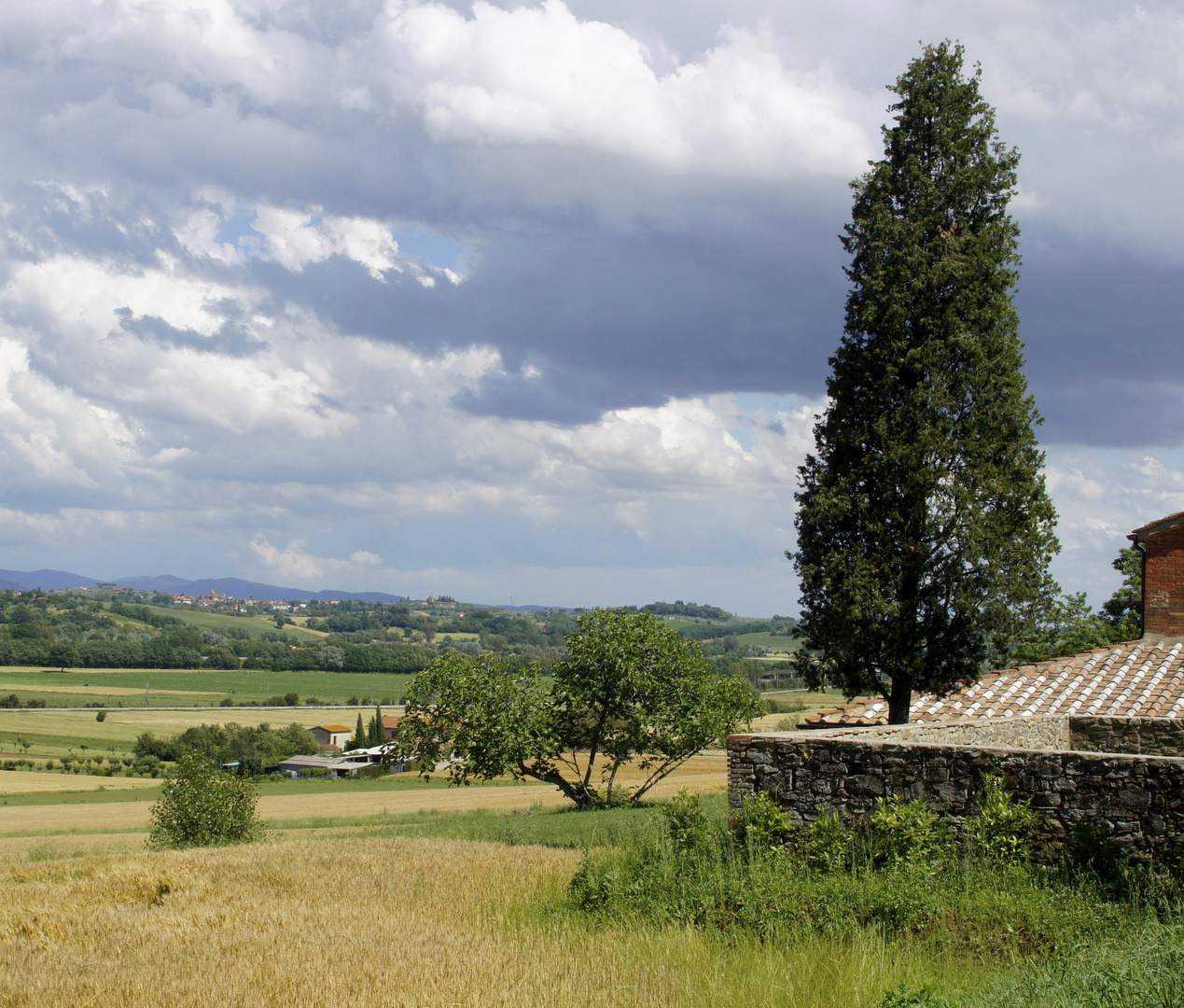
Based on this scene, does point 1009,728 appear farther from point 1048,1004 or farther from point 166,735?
point 166,735

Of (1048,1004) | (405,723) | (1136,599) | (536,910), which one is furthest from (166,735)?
(1048,1004)

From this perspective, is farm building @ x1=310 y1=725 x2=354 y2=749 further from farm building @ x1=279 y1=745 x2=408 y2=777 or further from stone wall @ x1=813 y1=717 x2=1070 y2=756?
stone wall @ x1=813 y1=717 x2=1070 y2=756

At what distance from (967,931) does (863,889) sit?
114cm

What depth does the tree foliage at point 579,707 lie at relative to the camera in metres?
25.0

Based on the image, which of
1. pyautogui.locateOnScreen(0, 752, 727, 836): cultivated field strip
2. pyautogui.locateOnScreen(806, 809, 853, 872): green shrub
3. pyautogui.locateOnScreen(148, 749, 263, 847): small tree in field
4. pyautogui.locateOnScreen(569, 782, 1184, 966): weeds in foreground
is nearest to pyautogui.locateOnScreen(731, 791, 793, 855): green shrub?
pyautogui.locateOnScreen(569, 782, 1184, 966): weeds in foreground

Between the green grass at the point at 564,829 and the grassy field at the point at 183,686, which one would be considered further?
the grassy field at the point at 183,686

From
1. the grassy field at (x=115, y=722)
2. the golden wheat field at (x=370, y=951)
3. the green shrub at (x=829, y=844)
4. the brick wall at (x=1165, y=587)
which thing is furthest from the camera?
the grassy field at (x=115, y=722)

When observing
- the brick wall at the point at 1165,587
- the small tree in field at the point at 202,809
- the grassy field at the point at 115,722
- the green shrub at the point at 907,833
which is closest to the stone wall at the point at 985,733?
the green shrub at the point at 907,833

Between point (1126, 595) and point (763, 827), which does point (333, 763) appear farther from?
point (763, 827)

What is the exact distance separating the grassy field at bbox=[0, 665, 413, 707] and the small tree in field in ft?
358

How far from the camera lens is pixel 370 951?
814 cm

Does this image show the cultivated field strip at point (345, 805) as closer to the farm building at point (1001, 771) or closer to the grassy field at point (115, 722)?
the farm building at point (1001, 771)

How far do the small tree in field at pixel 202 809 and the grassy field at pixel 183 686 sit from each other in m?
109

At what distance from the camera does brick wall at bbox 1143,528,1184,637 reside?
2272cm
